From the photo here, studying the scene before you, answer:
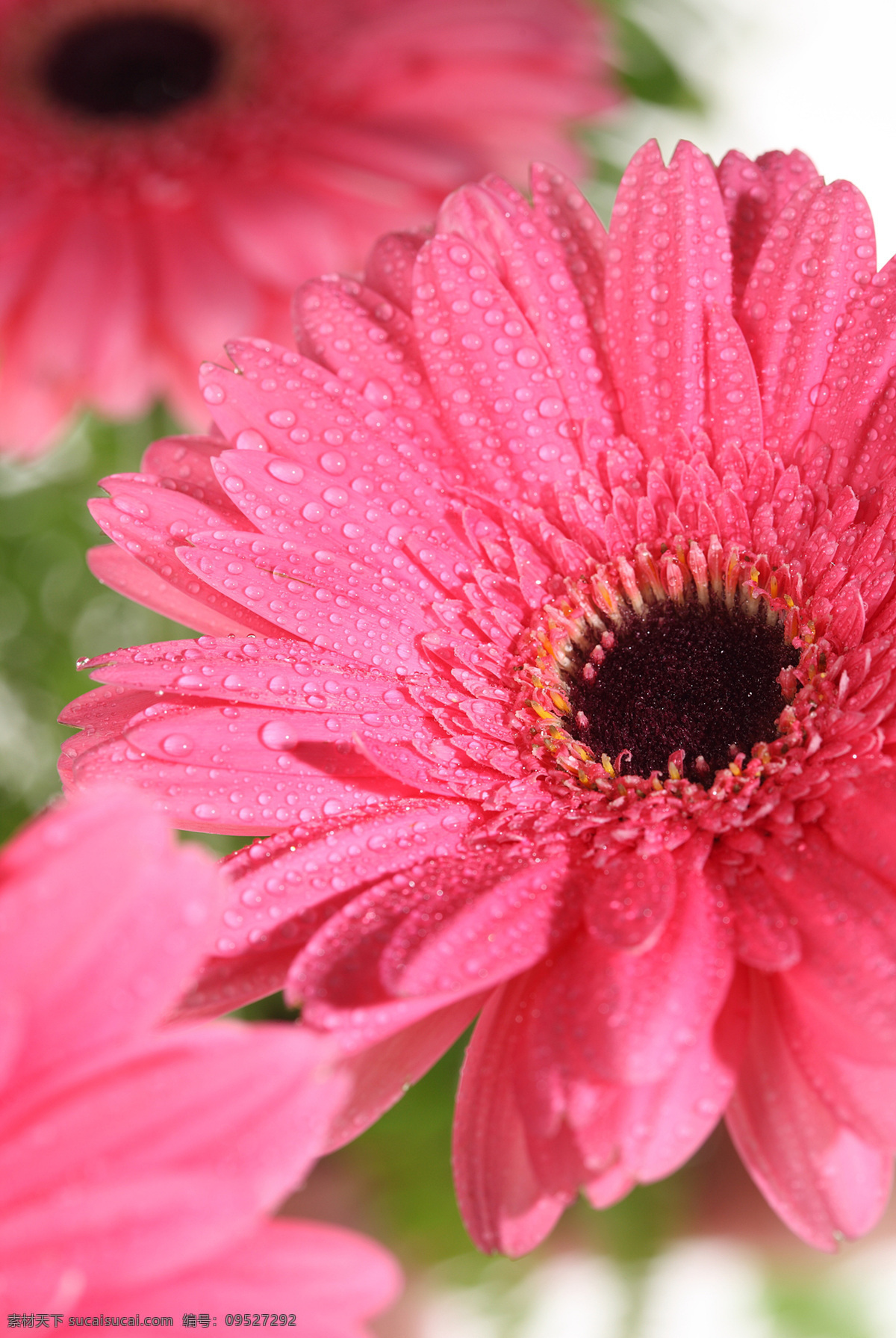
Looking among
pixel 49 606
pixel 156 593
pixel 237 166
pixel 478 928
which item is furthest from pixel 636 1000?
pixel 49 606

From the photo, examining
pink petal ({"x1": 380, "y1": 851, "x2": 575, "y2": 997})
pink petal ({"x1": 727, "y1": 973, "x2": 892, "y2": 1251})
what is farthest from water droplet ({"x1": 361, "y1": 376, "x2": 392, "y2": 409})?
pink petal ({"x1": 727, "y1": 973, "x2": 892, "y2": 1251})

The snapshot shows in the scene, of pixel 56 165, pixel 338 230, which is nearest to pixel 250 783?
pixel 338 230

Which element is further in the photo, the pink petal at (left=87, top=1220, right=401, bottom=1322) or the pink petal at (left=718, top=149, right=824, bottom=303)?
the pink petal at (left=718, top=149, right=824, bottom=303)

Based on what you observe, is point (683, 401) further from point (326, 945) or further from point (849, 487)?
point (326, 945)

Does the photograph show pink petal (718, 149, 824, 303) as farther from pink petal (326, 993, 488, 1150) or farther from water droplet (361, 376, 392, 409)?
pink petal (326, 993, 488, 1150)

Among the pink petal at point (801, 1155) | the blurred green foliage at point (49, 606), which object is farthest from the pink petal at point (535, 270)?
the blurred green foliage at point (49, 606)

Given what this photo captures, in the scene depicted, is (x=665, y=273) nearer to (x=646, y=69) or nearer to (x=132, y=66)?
(x=646, y=69)

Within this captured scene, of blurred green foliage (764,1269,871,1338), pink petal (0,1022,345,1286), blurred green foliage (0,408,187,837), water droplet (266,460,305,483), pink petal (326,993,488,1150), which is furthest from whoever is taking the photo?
blurred green foliage (0,408,187,837)
